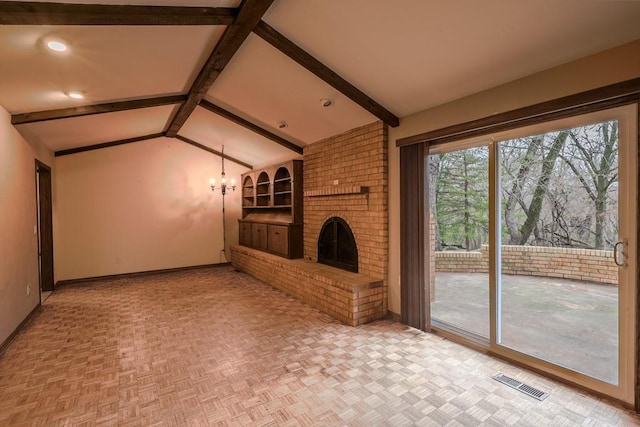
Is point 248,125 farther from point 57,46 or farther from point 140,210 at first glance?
point 140,210

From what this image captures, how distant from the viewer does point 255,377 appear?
251 centimetres

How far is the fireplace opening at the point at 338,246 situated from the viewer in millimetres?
4352

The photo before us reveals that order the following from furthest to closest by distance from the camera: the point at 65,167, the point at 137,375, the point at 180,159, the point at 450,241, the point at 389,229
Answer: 1. the point at 180,159
2. the point at 65,167
3. the point at 450,241
4. the point at 389,229
5. the point at 137,375

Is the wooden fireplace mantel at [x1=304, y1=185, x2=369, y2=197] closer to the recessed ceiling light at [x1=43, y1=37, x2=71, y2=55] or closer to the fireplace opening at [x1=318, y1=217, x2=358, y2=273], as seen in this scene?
the fireplace opening at [x1=318, y1=217, x2=358, y2=273]

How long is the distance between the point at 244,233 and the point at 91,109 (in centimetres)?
389

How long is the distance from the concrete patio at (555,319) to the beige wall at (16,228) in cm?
480

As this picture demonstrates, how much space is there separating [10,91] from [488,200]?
15.2 feet

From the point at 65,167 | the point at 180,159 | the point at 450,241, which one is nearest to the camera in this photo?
the point at 450,241

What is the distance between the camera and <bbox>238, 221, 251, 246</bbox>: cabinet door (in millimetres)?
6831

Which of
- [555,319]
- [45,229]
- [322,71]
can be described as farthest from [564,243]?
[45,229]

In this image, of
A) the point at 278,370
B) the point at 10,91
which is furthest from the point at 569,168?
the point at 10,91

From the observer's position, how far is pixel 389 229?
12.6ft

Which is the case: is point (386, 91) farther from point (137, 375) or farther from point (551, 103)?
point (137, 375)

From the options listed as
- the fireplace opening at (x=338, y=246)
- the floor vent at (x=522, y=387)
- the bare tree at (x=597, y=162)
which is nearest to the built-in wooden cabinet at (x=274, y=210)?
the fireplace opening at (x=338, y=246)
